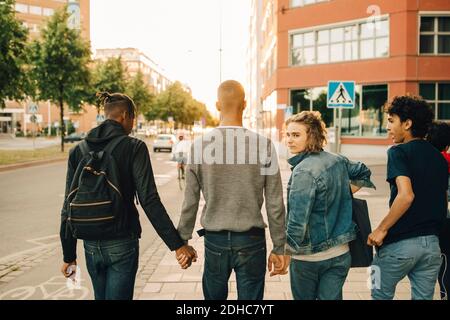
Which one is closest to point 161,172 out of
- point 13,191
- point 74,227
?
point 13,191

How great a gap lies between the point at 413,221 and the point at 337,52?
2634 centimetres

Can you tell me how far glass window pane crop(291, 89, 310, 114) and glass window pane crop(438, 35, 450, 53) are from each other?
25.6ft

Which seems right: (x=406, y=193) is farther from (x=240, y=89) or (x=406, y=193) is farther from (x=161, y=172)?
(x=161, y=172)

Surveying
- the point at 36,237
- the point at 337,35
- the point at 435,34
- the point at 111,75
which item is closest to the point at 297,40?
the point at 337,35

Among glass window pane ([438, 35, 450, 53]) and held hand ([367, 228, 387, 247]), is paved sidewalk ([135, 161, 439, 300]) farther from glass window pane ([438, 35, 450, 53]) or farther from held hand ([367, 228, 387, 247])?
glass window pane ([438, 35, 450, 53])

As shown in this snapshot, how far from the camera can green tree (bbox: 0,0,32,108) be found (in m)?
20.7

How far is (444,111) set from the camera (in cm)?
2523

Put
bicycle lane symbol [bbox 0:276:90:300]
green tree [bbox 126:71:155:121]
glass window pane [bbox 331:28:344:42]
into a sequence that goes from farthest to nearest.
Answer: green tree [bbox 126:71:155:121] → glass window pane [bbox 331:28:344:42] → bicycle lane symbol [bbox 0:276:90:300]

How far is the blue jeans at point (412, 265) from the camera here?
300cm

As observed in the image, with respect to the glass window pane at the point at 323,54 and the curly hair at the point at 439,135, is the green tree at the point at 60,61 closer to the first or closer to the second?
the glass window pane at the point at 323,54

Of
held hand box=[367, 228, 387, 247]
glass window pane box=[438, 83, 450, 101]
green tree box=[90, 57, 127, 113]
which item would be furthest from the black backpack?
green tree box=[90, 57, 127, 113]

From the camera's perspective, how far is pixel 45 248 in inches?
274

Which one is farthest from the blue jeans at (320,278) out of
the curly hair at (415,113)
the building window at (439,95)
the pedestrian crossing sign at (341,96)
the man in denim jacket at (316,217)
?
the building window at (439,95)
